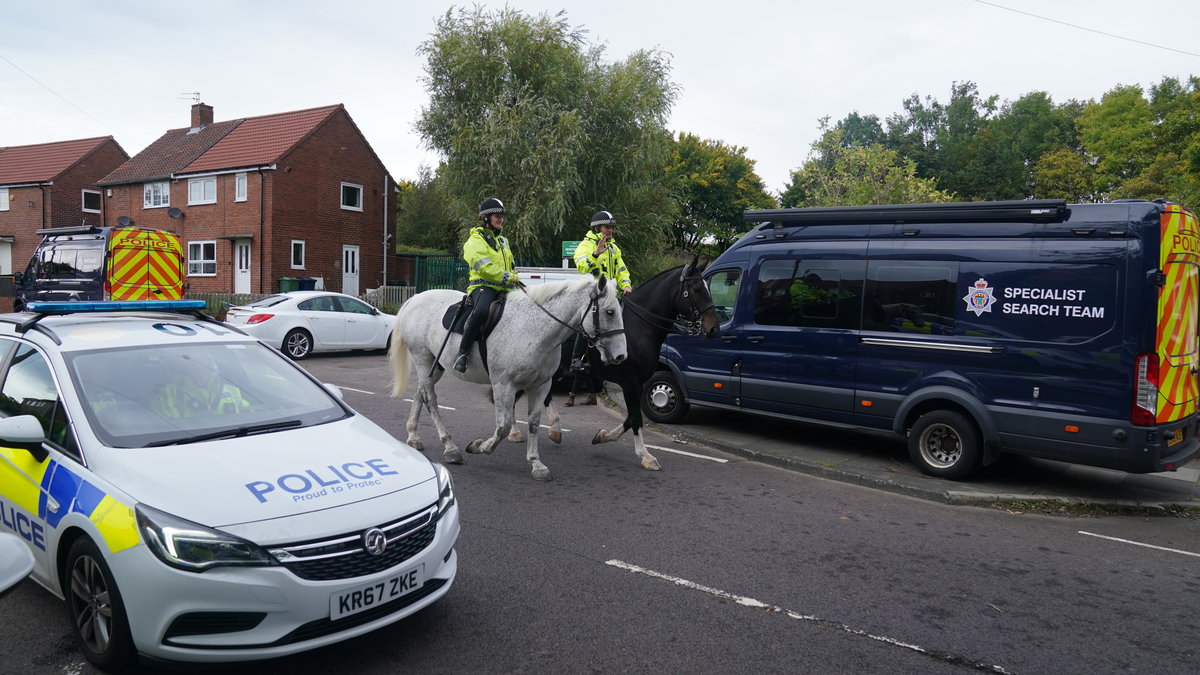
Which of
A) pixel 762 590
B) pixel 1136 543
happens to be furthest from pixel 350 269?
pixel 1136 543

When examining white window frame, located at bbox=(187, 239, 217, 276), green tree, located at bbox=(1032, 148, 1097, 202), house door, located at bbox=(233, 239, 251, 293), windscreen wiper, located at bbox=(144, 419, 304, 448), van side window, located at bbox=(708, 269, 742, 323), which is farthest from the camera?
green tree, located at bbox=(1032, 148, 1097, 202)

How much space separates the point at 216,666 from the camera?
3.45m

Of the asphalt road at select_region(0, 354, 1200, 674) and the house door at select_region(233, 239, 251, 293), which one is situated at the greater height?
the house door at select_region(233, 239, 251, 293)

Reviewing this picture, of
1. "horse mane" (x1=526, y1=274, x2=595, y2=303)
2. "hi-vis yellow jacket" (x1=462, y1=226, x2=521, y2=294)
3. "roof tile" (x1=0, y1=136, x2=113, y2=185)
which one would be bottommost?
"horse mane" (x1=526, y1=274, x2=595, y2=303)

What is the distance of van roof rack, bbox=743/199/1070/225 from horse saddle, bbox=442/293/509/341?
375 centimetres

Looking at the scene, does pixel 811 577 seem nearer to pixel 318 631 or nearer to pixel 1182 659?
pixel 1182 659

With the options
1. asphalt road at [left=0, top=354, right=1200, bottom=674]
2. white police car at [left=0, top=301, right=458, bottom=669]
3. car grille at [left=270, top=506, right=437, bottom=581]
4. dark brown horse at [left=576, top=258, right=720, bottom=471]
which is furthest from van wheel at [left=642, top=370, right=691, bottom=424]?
car grille at [left=270, top=506, right=437, bottom=581]

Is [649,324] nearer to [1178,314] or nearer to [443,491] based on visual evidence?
[443,491]

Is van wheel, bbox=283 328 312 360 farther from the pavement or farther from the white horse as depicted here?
the white horse

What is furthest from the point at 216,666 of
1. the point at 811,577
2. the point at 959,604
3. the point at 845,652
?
the point at 959,604

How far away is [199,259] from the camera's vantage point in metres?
34.1

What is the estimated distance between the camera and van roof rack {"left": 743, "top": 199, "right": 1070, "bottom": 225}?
718 centimetres

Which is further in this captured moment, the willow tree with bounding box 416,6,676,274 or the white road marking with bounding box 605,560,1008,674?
the willow tree with bounding box 416,6,676,274

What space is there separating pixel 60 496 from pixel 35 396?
883 mm
